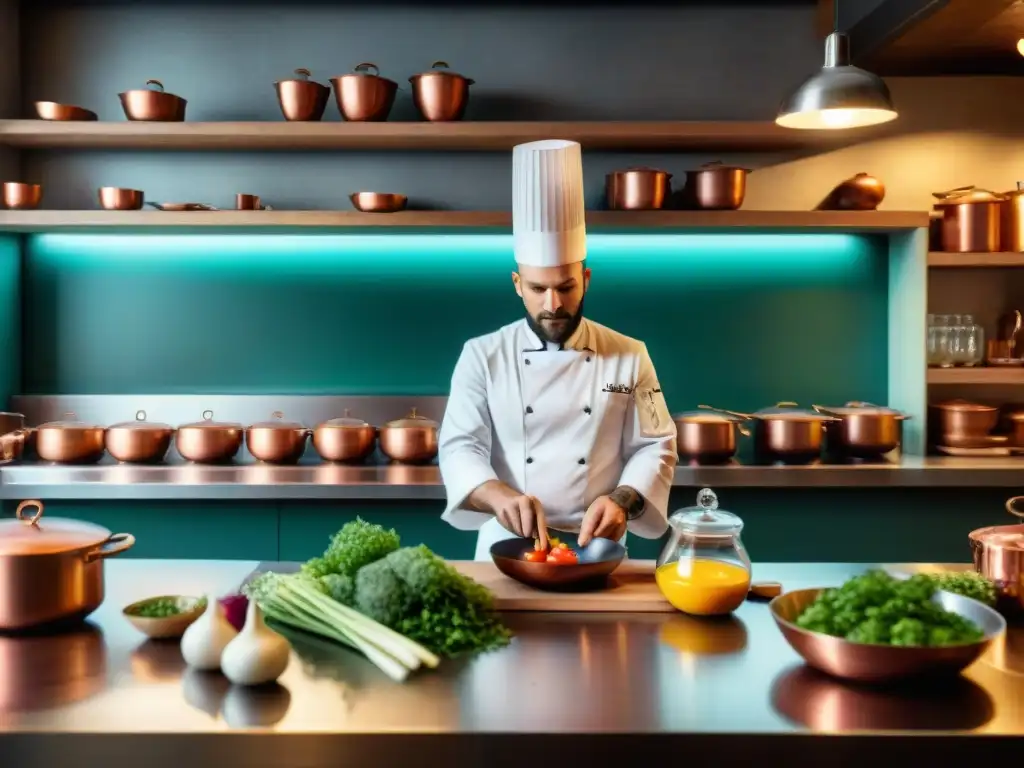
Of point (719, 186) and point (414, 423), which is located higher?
point (719, 186)

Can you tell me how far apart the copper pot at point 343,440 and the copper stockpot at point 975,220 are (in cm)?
255

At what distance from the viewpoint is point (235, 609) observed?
5.75 ft

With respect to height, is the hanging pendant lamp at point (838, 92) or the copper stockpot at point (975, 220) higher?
the hanging pendant lamp at point (838, 92)

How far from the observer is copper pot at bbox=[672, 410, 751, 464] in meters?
3.96

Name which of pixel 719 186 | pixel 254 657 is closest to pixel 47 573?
pixel 254 657

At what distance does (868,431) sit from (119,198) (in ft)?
10.3

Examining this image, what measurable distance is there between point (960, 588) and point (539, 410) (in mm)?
1424

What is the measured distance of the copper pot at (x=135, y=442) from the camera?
406cm

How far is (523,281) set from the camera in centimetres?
290

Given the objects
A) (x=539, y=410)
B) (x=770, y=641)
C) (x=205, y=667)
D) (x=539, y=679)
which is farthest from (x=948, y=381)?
(x=205, y=667)

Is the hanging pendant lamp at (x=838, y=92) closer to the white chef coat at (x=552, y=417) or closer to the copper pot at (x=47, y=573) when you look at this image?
the white chef coat at (x=552, y=417)

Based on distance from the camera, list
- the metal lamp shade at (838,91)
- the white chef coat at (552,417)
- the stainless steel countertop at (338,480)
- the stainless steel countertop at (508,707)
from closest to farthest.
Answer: the stainless steel countertop at (508,707) < the metal lamp shade at (838,91) < the white chef coat at (552,417) < the stainless steel countertop at (338,480)

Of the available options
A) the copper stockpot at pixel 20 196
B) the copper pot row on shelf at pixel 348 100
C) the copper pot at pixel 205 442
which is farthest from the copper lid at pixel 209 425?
the copper pot row on shelf at pixel 348 100

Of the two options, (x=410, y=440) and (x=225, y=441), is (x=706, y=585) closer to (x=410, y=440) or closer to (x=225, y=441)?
(x=410, y=440)
